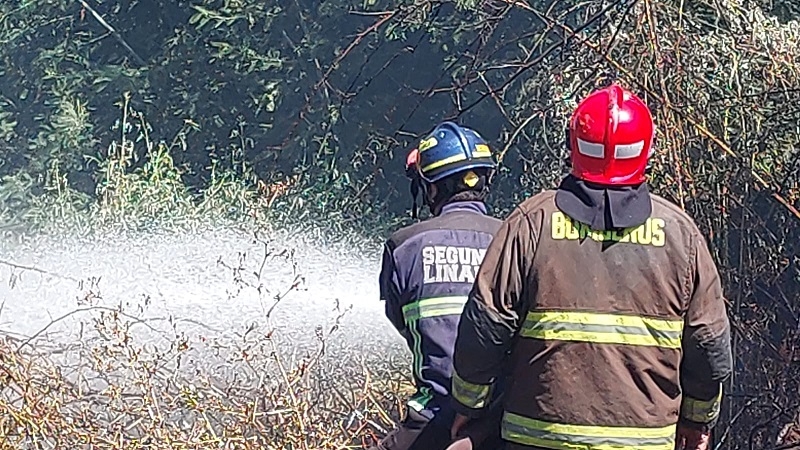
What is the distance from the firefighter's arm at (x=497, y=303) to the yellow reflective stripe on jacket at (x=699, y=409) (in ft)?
1.66

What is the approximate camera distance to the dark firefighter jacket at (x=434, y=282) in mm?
3709

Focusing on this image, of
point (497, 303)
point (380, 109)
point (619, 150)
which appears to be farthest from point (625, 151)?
point (380, 109)

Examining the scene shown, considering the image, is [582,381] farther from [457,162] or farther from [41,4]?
[41,4]

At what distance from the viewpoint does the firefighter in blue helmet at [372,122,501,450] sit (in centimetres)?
371

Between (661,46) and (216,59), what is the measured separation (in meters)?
11.7

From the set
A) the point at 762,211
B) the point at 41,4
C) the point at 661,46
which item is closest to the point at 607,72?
the point at 661,46

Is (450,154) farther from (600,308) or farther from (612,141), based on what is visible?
(600,308)

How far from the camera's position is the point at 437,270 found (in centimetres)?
372

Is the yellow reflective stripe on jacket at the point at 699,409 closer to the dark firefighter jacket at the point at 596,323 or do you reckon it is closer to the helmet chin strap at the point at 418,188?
the dark firefighter jacket at the point at 596,323

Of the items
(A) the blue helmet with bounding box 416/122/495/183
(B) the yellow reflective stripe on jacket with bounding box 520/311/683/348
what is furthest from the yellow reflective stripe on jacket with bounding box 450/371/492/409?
(A) the blue helmet with bounding box 416/122/495/183

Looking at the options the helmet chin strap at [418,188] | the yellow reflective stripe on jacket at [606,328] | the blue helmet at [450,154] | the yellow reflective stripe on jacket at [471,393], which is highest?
the blue helmet at [450,154]

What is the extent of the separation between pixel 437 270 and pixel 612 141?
86cm

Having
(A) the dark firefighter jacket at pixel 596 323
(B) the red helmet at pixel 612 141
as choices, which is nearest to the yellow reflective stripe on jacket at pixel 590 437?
(A) the dark firefighter jacket at pixel 596 323

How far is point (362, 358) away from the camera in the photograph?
21.6 feet
